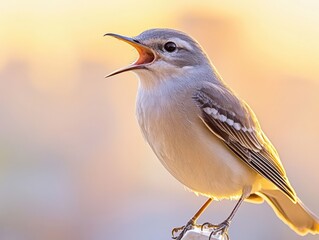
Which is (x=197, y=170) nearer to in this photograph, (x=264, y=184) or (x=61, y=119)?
(x=264, y=184)

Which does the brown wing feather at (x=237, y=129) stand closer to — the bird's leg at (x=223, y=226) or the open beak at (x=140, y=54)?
the bird's leg at (x=223, y=226)

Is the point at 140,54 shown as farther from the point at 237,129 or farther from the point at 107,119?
the point at 107,119

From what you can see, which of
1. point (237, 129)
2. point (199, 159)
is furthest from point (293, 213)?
point (199, 159)

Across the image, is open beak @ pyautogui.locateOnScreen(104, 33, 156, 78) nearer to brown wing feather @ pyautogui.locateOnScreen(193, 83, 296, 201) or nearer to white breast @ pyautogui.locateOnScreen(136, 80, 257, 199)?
white breast @ pyautogui.locateOnScreen(136, 80, 257, 199)

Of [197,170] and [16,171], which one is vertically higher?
[197,170]

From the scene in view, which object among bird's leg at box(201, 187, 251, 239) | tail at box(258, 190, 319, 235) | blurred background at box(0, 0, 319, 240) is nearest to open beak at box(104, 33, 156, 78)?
bird's leg at box(201, 187, 251, 239)

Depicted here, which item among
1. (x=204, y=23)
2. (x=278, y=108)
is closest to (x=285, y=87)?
(x=278, y=108)
